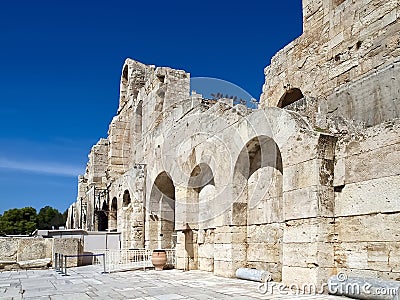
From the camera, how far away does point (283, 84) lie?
13367 millimetres

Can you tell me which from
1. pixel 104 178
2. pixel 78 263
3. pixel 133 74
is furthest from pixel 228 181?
pixel 104 178

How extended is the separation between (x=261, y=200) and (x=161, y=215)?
23.7 feet

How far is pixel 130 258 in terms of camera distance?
15031 millimetres

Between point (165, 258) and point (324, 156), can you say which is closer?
point (324, 156)

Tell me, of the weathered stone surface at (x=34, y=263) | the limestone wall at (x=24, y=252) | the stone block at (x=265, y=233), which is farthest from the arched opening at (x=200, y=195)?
the limestone wall at (x=24, y=252)

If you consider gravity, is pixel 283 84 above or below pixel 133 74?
below

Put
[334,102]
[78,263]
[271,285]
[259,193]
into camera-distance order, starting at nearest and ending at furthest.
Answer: [271,285] → [334,102] → [259,193] → [78,263]

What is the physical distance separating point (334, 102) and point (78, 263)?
34.9 feet

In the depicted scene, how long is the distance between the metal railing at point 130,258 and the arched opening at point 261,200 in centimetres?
451

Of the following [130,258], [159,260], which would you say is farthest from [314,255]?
[130,258]

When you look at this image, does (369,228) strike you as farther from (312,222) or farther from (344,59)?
(344,59)

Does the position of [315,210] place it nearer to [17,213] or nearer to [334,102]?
[334,102]

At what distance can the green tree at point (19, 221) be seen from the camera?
162 ft

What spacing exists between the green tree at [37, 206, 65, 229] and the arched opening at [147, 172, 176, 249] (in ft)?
139
